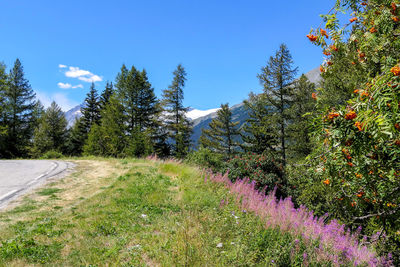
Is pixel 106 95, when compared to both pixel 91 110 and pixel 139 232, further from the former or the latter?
pixel 139 232

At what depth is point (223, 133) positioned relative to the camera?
39156 mm

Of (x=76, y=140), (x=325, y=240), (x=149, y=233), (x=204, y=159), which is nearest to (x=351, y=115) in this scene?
(x=325, y=240)

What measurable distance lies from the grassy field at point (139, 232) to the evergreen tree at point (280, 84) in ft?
59.0

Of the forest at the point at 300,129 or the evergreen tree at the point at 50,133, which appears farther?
the evergreen tree at the point at 50,133

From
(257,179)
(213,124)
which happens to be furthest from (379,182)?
(213,124)

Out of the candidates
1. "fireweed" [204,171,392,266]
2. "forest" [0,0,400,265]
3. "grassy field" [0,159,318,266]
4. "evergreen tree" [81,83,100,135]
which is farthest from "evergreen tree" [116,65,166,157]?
"fireweed" [204,171,392,266]

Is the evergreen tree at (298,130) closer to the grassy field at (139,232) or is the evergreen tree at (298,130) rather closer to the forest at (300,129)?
the forest at (300,129)

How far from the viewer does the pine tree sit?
3816 centimetres

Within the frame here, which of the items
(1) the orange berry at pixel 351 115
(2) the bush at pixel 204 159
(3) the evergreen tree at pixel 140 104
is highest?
(3) the evergreen tree at pixel 140 104

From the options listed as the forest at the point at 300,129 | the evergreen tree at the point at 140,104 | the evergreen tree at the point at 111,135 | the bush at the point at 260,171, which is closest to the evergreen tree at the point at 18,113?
the forest at the point at 300,129

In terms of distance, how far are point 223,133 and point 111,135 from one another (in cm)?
1923

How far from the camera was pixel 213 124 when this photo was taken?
4081 cm

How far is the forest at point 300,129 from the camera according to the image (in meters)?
2.70

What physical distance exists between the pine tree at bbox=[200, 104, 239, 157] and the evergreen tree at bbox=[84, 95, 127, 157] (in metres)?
16.7
